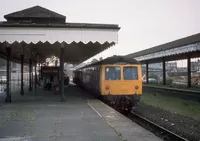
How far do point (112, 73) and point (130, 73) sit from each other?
927 millimetres

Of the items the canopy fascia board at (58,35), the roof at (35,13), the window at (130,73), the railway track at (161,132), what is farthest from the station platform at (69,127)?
the roof at (35,13)

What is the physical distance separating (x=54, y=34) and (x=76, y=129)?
7389 mm

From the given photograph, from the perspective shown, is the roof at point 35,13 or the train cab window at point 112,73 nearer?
the train cab window at point 112,73

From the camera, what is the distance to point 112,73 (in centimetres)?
1730

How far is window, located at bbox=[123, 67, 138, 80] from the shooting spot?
17.3 meters

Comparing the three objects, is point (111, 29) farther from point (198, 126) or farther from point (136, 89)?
point (198, 126)

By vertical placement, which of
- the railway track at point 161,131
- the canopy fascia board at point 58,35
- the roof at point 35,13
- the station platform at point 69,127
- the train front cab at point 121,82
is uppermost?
the roof at point 35,13

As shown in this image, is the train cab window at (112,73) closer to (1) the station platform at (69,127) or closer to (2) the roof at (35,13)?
(1) the station platform at (69,127)

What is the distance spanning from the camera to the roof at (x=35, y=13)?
19938 millimetres

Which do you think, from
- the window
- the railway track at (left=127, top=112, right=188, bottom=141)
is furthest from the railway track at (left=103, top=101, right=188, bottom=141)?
the window

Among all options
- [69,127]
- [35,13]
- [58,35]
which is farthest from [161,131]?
[35,13]

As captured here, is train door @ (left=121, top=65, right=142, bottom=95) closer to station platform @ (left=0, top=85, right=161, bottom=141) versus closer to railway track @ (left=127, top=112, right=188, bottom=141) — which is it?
railway track @ (left=127, top=112, right=188, bottom=141)

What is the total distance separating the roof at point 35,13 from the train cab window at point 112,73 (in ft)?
18.7

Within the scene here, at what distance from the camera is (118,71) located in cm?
1733
